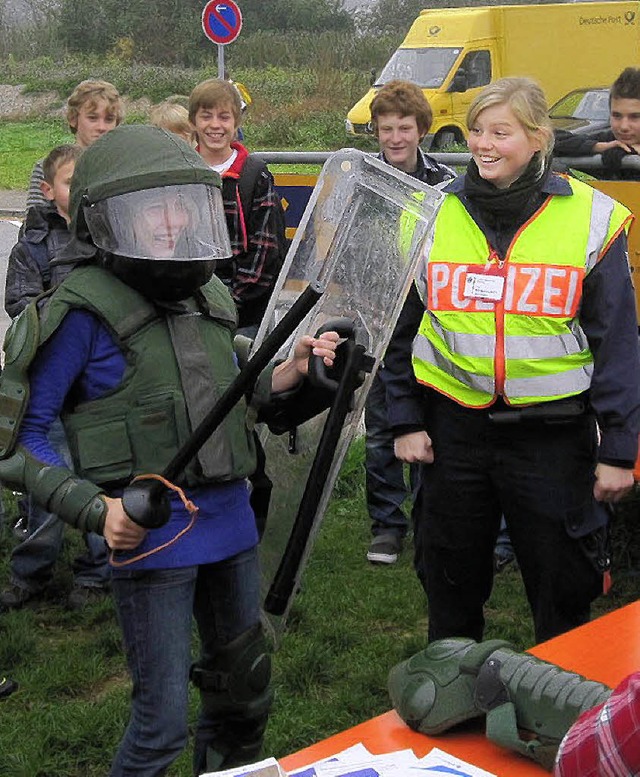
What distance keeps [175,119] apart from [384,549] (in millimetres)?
1954

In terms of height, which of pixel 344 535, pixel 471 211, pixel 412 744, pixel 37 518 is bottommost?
pixel 344 535

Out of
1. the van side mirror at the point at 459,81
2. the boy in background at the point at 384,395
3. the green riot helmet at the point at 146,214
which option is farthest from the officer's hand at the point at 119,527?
the van side mirror at the point at 459,81

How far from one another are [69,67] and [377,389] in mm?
31701

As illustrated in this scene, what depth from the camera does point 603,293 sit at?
3.23 meters

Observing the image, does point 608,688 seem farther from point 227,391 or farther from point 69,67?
point 69,67

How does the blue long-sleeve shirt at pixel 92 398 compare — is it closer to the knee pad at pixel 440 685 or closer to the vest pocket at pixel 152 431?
the vest pocket at pixel 152 431

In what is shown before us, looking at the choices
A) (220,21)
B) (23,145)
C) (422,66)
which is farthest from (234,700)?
(23,145)

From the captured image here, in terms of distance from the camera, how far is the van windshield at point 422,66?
21.4 m

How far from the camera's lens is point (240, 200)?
4945mm

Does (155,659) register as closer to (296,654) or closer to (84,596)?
(296,654)

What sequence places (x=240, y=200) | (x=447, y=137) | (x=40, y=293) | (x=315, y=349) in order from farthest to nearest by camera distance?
(x=447, y=137) < (x=240, y=200) < (x=40, y=293) < (x=315, y=349)

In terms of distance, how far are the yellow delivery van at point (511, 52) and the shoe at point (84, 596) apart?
16.3 metres

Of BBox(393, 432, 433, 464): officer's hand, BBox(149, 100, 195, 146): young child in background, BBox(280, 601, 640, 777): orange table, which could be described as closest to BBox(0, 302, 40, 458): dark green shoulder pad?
BBox(280, 601, 640, 777): orange table

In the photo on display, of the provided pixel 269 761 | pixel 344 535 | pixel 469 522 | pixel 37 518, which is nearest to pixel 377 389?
pixel 344 535
